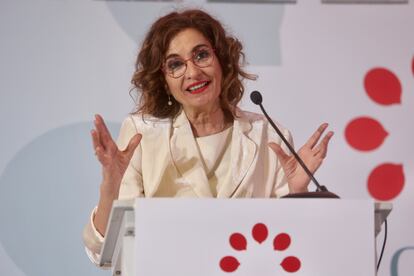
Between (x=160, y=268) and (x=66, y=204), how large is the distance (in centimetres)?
143

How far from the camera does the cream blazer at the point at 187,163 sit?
2.59 metres

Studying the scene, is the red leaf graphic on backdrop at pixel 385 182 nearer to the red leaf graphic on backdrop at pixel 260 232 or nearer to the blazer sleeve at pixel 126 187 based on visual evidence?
the blazer sleeve at pixel 126 187

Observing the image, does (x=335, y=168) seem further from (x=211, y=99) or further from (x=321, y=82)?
(x=211, y=99)

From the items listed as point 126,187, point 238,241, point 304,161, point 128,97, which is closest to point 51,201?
point 128,97

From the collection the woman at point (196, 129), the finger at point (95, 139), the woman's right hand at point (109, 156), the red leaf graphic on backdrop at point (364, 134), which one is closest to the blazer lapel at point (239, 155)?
the woman at point (196, 129)

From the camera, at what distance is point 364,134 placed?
3260 millimetres

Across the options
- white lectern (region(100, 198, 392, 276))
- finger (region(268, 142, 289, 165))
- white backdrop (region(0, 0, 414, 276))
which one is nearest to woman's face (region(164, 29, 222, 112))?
finger (region(268, 142, 289, 165))

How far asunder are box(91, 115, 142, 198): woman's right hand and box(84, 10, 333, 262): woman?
211mm

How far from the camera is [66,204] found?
3.15 m

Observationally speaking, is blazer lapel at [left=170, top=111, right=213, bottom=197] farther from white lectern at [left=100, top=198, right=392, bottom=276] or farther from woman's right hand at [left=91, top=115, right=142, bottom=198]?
white lectern at [left=100, top=198, right=392, bottom=276]

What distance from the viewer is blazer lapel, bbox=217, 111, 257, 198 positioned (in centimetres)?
259

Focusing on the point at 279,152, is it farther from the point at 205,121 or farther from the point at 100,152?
the point at 100,152

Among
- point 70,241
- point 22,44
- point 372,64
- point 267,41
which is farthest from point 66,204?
point 372,64

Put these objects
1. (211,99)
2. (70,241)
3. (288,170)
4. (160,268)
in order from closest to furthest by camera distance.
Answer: (160,268) < (288,170) < (211,99) < (70,241)
